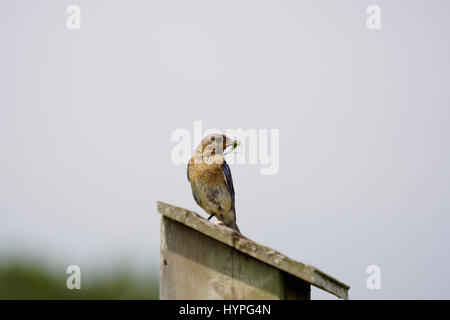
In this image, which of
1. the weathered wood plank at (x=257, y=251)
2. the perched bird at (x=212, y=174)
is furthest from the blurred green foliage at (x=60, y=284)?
the weathered wood plank at (x=257, y=251)

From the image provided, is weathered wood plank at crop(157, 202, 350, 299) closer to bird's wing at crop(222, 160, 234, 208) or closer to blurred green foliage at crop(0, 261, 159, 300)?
bird's wing at crop(222, 160, 234, 208)

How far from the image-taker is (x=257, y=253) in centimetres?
378

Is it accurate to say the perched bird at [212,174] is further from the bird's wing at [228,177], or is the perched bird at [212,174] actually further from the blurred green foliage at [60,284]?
the blurred green foliage at [60,284]

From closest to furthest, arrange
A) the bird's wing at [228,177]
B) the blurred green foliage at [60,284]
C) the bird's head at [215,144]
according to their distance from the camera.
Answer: the bird's head at [215,144] < the bird's wing at [228,177] < the blurred green foliage at [60,284]

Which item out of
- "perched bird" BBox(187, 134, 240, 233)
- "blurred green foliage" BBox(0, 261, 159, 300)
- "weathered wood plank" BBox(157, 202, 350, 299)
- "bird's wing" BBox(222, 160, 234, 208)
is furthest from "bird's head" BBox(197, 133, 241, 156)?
"blurred green foliage" BBox(0, 261, 159, 300)

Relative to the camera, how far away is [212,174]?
670 cm

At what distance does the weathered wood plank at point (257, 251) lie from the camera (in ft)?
11.8

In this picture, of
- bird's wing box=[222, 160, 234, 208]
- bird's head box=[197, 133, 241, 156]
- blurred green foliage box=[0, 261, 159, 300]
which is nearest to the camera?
bird's head box=[197, 133, 241, 156]

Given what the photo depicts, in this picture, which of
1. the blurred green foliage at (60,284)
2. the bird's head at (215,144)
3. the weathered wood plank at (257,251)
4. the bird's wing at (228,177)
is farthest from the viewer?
the blurred green foliage at (60,284)

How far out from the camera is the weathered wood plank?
360 centimetres

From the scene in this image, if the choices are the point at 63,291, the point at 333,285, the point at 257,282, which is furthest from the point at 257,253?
the point at 63,291
